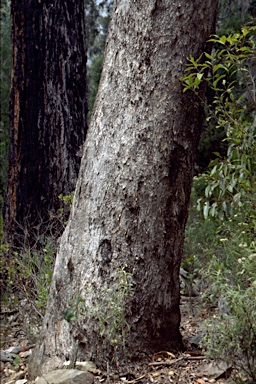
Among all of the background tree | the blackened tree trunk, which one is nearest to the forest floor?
the blackened tree trunk

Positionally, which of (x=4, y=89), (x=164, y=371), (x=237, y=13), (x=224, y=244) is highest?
(x=237, y=13)

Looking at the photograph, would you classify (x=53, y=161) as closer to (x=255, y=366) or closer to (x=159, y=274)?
(x=159, y=274)

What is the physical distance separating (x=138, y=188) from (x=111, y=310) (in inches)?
28.6

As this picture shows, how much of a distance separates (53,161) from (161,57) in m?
2.48

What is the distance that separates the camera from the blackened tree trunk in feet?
17.4

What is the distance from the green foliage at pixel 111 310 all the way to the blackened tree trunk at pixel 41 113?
7.53 feet

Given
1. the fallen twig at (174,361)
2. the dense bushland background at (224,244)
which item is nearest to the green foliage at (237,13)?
the dense bushland background at (224,244)

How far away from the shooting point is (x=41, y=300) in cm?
→ 396

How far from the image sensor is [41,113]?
5.30m

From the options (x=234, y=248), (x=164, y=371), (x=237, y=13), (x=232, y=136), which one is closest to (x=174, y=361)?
(x=164, y=371)

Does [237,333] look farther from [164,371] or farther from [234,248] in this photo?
[234,248]

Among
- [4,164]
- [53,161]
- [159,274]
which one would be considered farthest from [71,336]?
[4,164]

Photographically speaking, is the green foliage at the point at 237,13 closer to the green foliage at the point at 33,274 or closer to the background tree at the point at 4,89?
the background tree at the point at 4,89

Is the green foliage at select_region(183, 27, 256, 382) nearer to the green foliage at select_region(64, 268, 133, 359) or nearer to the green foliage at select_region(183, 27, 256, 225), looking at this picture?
the green foliage at select_region(183, 27, 256, 225)
